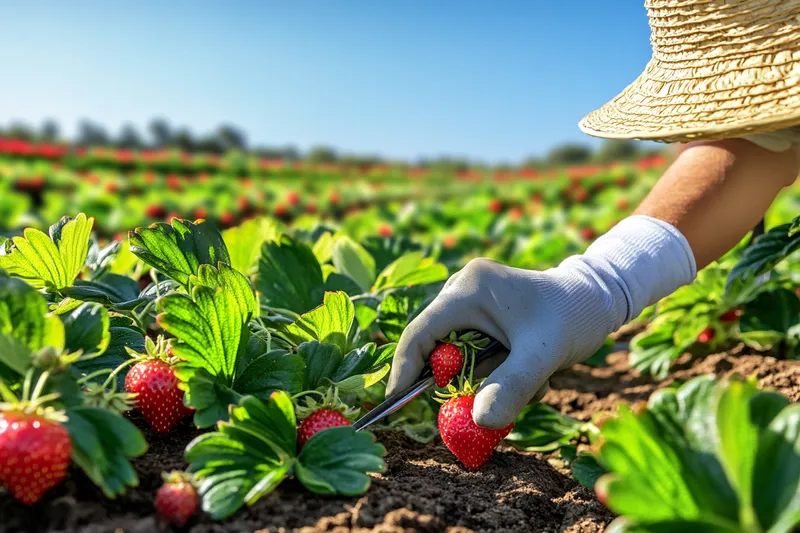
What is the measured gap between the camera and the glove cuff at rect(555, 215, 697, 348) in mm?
1702

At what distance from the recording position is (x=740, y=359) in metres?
→ 2.36

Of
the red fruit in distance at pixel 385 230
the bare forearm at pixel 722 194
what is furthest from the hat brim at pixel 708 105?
the red fruit in distance at pixel 385 230

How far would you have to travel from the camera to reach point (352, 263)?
7.30 feet

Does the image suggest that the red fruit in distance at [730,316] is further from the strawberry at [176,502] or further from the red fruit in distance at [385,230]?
the red fruit in distance at [385,230]

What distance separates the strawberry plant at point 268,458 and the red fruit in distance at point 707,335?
1732mm

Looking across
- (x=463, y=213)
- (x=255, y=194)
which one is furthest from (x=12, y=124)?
(x=463, y=213)

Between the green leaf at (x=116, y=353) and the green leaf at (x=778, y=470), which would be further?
the green leaf at (x=116, y=353)

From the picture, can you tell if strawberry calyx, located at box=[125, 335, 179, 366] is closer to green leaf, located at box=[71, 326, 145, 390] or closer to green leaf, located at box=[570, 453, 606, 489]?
green leaf, located at box=[71, 326, 145, 390]

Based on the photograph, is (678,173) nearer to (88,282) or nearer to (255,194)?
(88,282)

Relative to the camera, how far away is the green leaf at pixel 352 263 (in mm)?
2211

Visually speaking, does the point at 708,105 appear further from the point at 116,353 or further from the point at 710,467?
the point at 116,353

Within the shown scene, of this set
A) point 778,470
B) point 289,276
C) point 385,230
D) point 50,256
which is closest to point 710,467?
point 778,470

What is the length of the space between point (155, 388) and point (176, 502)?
0.91 ft

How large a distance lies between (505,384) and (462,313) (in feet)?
0.61
